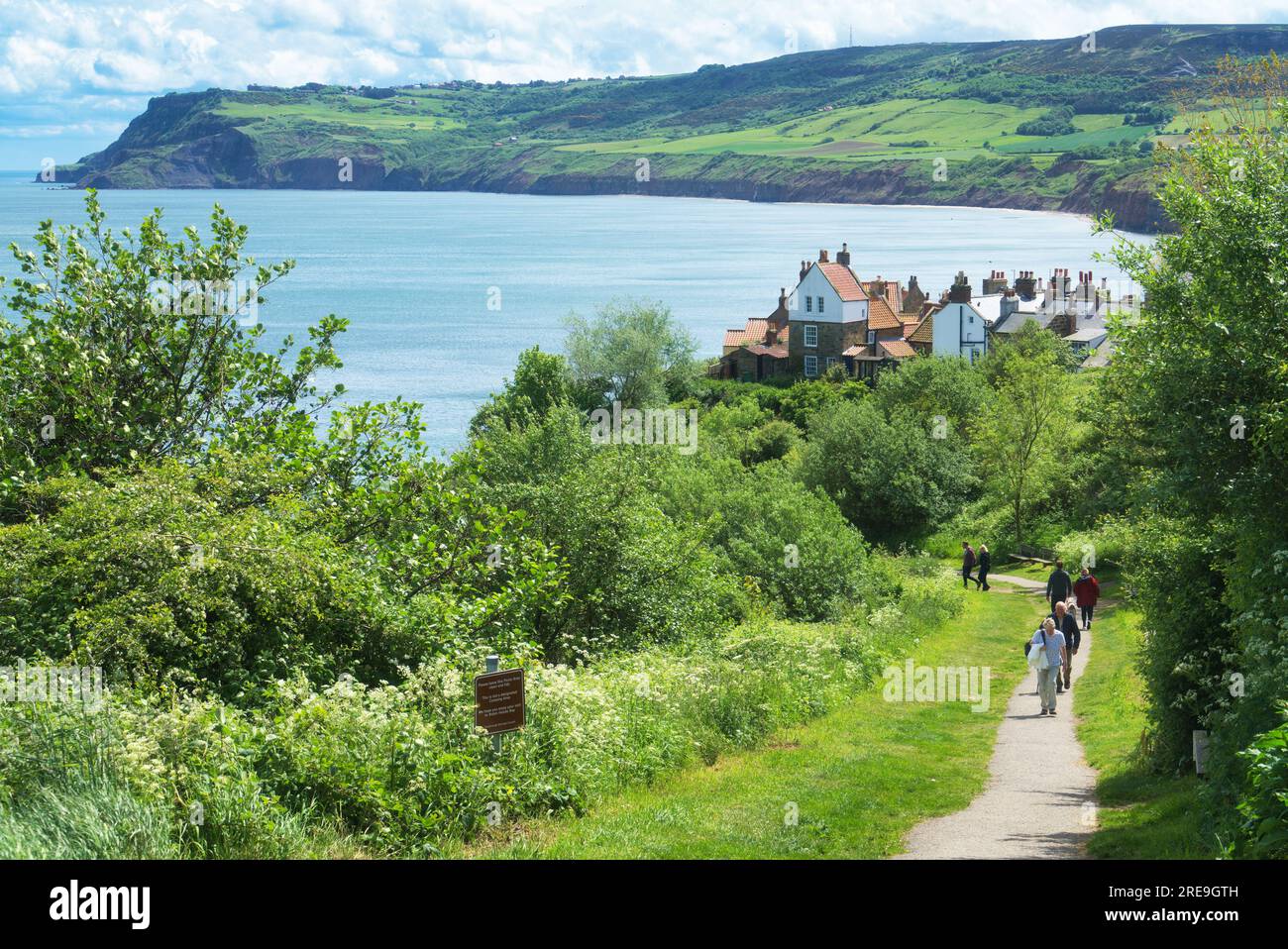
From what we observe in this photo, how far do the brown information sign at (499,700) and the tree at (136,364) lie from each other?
Result: 30.2 feet

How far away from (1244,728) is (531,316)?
398ft

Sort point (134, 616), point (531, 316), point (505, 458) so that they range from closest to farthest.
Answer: point (134, 616) → point (505, 458) → point (531, 316)

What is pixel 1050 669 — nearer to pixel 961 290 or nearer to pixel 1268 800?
pixel 1268 800

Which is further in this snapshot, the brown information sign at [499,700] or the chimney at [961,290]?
the chimney at [961,290]

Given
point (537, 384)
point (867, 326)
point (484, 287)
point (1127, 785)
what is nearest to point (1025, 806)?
point (1127, 785)

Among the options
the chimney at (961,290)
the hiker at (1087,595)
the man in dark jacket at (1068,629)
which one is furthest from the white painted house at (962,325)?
the man in dark jacket at (1068,629)

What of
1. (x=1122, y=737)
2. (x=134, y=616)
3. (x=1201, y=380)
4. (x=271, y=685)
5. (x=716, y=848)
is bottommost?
(x=1122, y=737)

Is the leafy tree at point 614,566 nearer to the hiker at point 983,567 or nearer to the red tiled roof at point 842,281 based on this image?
the hiker at point 983,567

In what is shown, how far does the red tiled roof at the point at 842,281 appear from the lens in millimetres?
92625

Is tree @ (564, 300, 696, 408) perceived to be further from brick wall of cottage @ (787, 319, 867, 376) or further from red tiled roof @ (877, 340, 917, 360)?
red tiled roof @ (877, 340, 917, 360)
